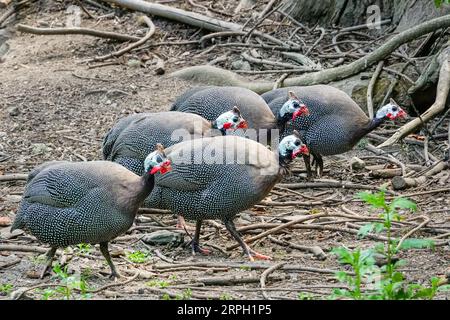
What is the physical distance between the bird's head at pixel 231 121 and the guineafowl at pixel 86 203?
1.44 m

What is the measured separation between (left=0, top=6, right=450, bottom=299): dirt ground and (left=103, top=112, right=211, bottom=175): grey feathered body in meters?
0.45

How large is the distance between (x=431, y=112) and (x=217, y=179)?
90.4 inches

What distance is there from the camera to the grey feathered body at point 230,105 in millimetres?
7621

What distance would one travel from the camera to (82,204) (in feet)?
18.2

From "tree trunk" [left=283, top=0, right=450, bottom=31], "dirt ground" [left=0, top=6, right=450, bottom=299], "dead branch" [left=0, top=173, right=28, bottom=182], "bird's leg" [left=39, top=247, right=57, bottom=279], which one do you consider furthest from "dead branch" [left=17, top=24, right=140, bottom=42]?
"bird's leg" [left=39, top=247, right=57, bottom=279]

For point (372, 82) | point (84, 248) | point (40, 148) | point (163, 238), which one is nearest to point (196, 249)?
point (163, 238)

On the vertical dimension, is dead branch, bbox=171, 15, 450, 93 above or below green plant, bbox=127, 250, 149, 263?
above

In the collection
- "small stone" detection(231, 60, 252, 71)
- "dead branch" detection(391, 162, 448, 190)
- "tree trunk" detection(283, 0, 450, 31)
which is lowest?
"dead branch" detection(391, 162, 448, 190)

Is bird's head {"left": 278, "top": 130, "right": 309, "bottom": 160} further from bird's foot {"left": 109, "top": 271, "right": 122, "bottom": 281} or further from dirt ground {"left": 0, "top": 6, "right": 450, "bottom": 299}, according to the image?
bird's foot {"left": 109, "top": 271, "right": 122, "bottom": 281}

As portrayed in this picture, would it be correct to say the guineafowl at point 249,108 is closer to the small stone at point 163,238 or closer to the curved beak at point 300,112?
the curved beak at point 300,112

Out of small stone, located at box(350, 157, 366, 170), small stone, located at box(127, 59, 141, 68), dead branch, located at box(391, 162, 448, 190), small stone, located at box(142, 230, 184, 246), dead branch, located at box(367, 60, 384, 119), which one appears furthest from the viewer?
small stone, located at box(127, 59, 141, 68)

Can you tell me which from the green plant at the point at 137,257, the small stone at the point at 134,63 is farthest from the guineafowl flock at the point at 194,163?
the small stone at the point at 134,63

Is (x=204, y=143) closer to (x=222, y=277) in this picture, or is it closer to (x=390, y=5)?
(x=222, y=277)

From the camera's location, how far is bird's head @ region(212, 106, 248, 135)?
23.2 ft
